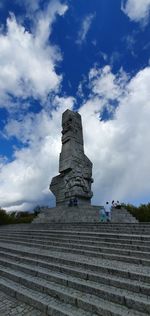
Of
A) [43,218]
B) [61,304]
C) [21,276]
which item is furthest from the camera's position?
[43,218]

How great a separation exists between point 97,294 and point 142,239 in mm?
3038

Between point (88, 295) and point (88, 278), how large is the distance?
612mm

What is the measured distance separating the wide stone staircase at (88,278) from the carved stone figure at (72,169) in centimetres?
1067

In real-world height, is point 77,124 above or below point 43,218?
above

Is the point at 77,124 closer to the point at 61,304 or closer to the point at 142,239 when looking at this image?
the point at 142,239

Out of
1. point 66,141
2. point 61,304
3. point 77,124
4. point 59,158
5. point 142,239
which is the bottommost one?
point 61,304

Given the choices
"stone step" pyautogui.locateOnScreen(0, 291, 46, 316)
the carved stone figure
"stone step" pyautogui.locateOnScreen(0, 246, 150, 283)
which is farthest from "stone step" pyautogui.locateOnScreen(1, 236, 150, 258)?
the carved stone figure

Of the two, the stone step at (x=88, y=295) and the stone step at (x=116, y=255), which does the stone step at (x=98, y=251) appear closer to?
the stone step at (x=116, y=255)

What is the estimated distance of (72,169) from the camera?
60.3 ft

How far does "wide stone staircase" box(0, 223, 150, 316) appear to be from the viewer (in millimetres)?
3420

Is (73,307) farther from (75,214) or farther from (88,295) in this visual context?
(75,214)

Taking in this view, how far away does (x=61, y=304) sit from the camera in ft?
12.1

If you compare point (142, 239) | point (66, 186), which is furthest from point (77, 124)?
point (142, 239)

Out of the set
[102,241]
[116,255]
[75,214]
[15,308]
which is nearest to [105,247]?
[102,241]
